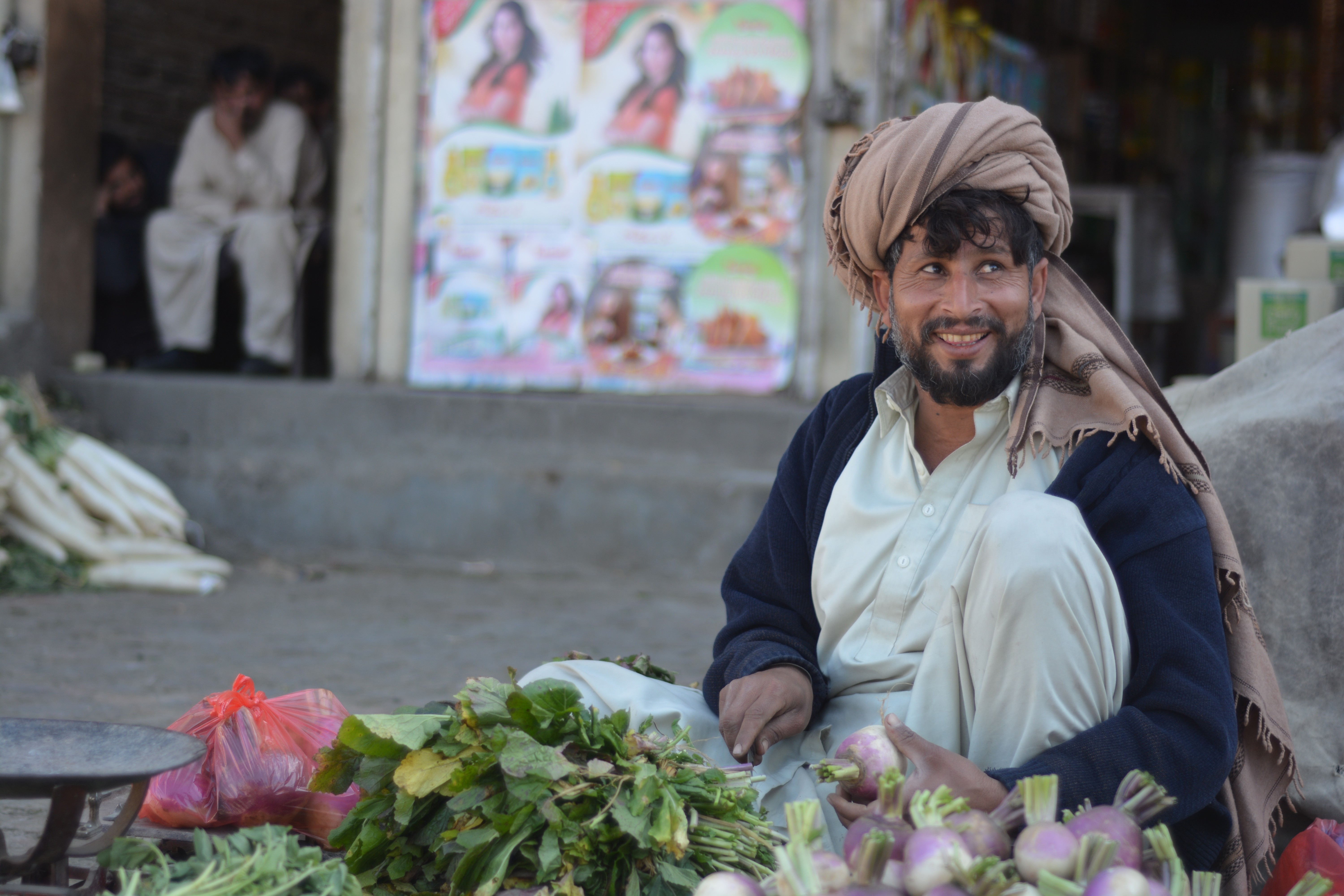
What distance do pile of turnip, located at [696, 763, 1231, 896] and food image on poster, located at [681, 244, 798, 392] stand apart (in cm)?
407

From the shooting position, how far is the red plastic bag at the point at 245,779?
225cm

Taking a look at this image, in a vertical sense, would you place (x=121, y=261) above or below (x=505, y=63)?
below

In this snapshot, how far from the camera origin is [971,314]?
6.86ft

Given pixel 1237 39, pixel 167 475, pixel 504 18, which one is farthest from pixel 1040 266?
pixel 1237 39

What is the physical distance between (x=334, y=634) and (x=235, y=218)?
3285 millimetres

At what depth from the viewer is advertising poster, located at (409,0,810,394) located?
18.6ft

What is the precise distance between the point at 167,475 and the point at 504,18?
99.2 inches

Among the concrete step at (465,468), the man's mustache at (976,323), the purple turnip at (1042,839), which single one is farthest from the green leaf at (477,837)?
the concrete step at (465,468)

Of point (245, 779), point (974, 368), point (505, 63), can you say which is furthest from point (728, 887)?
point (505, 63)

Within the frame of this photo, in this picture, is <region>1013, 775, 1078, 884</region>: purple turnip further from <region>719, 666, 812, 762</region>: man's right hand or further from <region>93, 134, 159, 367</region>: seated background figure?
<region>93, 134, 159, 367</region>: seated background figure

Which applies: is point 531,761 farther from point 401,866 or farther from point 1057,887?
point 1057,887

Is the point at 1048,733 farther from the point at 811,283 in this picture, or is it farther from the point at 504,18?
the point at 504,18

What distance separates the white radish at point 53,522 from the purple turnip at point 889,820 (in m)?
4.27

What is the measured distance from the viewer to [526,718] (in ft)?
6.40
